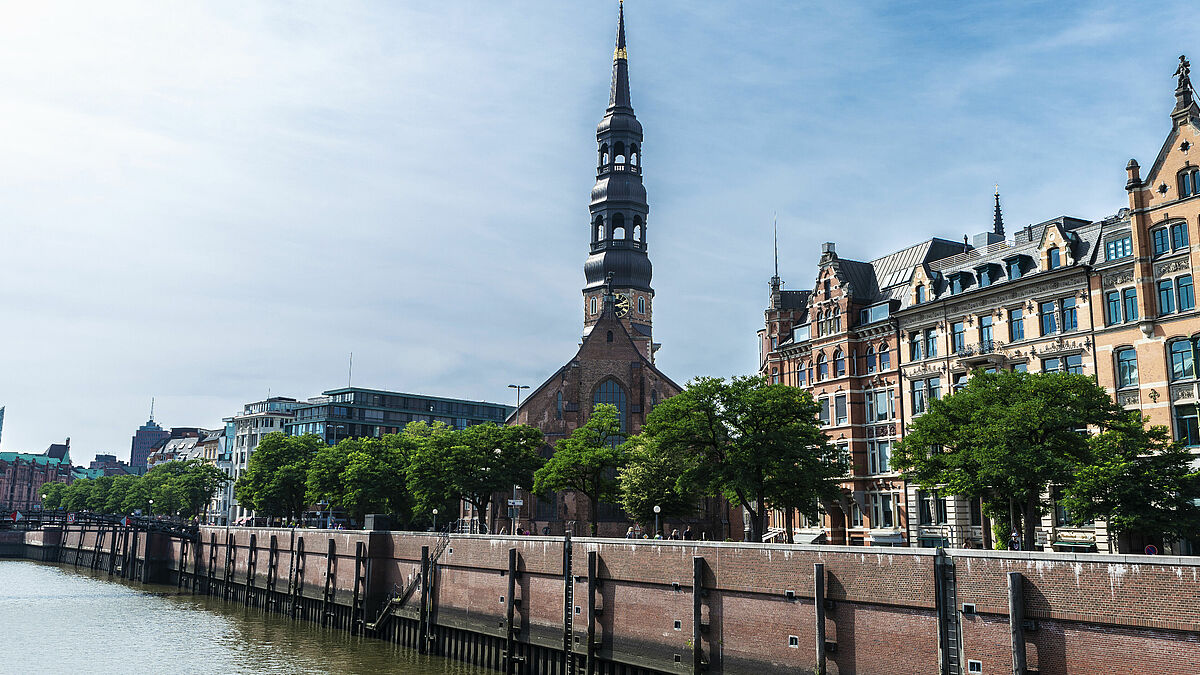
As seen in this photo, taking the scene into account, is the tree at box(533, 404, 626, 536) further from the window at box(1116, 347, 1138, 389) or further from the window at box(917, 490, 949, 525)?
the window at box(1116, 347, 1138, 389)

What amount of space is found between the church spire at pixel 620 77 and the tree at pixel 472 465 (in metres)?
69.3

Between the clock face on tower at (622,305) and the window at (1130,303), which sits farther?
the clock face on tower at (622,305)

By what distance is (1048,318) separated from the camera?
198 ft

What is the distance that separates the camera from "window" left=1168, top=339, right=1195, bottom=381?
170ft

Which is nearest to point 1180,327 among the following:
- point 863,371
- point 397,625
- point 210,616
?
point 863,371

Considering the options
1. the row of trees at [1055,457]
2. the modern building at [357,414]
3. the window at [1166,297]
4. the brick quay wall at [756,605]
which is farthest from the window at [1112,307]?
the modern building at [357,414]

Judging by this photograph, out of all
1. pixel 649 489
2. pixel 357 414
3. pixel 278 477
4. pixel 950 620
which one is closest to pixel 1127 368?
pixel 950 620

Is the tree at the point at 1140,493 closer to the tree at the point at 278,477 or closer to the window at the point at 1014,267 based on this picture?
the window at the point at 1014,267

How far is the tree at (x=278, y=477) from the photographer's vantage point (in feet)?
376

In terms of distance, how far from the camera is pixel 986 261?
65.8 meters

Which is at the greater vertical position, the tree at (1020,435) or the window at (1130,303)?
the window at (1130,303)

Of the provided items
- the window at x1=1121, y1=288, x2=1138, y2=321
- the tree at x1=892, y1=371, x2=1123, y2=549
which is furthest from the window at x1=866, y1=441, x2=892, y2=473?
the window at x1=1121, y1=288, x2=1138, y2=321

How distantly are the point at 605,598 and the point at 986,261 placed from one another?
35.8m

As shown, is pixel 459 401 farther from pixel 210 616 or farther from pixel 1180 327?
pixel 1180 327
